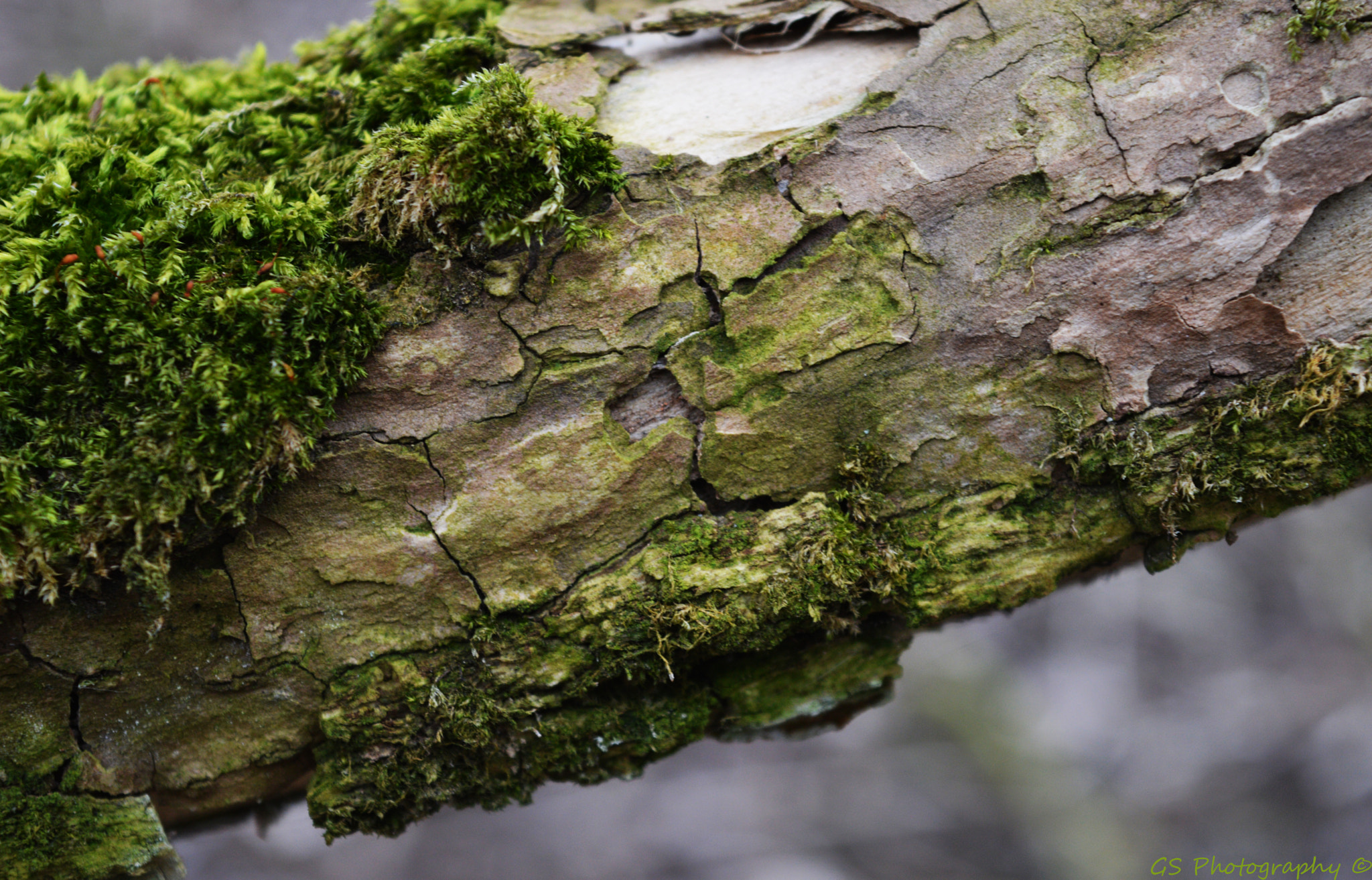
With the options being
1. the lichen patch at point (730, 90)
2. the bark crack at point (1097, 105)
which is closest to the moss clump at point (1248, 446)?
the bark crack at point (1097, 105)

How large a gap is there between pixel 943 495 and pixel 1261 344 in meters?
0.85

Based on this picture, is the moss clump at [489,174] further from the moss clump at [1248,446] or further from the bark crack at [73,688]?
the moss clump at [1248,446]

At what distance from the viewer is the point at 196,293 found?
5.06 feet

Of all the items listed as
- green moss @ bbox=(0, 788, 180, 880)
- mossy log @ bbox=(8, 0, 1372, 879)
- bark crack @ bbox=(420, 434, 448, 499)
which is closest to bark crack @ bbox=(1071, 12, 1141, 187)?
mossy log @ bbox=(8, 0, 1372, 879)

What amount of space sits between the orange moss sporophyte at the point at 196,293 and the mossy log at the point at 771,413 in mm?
107

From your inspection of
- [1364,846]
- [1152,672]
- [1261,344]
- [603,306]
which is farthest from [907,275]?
[1364,846]

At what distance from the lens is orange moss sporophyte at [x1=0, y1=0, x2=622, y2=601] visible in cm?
149

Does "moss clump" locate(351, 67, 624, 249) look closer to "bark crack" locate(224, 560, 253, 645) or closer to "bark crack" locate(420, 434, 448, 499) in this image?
"bark crack" locate(420, 434, 448, 499)

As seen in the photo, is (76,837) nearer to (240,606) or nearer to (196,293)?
(240,606)

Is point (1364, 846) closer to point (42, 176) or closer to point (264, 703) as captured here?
point (264, 703)

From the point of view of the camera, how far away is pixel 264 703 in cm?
174

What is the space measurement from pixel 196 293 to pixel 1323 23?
105 inches

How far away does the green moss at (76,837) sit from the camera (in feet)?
5.47

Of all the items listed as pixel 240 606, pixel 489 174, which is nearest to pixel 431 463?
pixel 240 606
